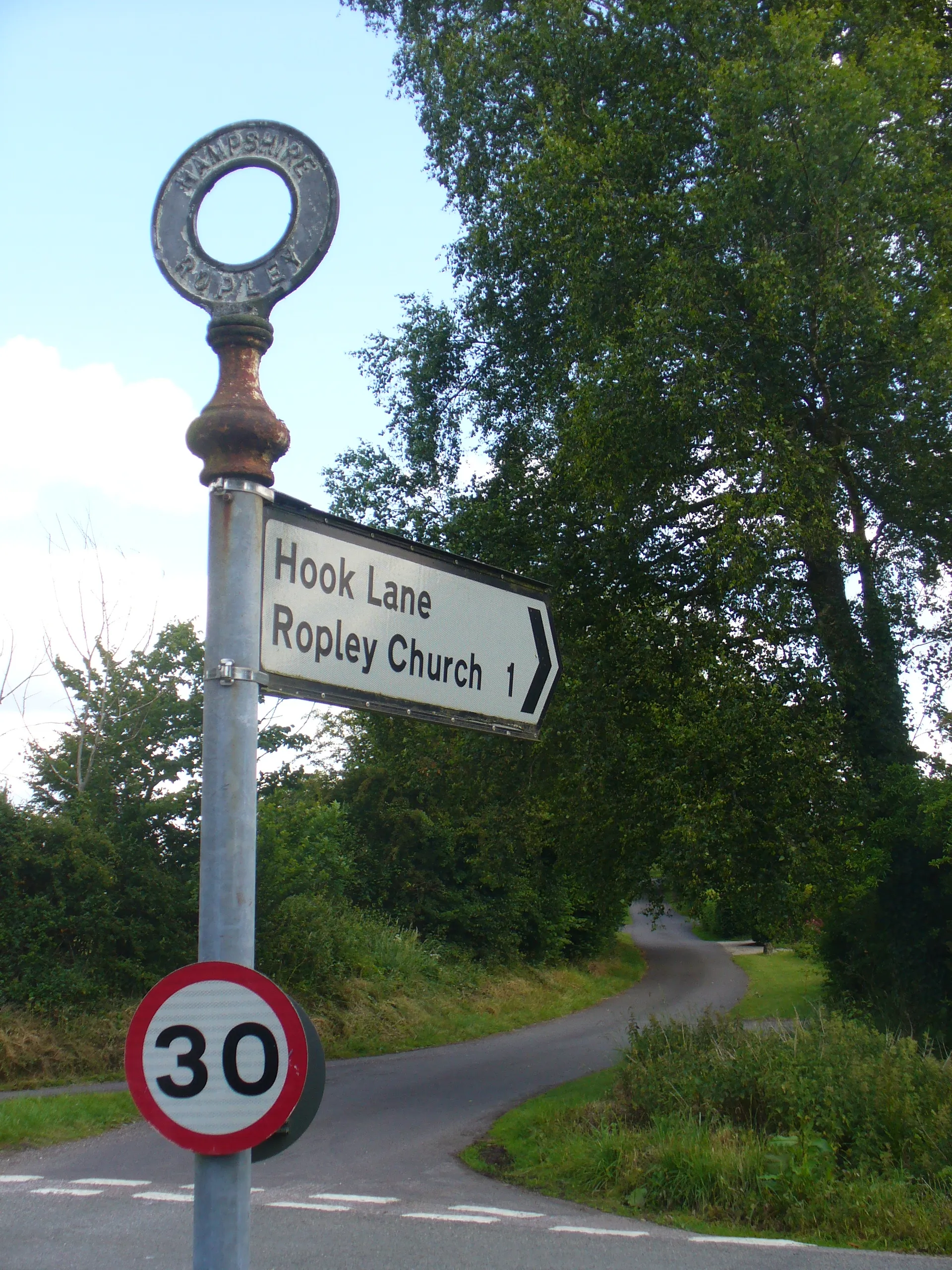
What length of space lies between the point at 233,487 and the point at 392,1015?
67.8 feet

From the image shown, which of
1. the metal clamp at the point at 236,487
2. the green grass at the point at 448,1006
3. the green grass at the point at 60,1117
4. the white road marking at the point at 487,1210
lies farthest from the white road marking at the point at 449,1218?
the green grass at the point at 448,1006

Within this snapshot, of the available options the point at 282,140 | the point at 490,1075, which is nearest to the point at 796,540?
the point at 282,140

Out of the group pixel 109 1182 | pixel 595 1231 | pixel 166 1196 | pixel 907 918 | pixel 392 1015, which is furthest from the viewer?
pixel 392 1015

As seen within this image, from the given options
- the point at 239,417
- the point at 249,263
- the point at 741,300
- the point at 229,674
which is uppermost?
the point at 741,300

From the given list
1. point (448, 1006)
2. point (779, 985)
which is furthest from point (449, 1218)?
point (779, 985)

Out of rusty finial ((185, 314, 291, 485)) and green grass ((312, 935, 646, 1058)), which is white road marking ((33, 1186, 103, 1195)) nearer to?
rusty finial ((185, 314, 291, 485))

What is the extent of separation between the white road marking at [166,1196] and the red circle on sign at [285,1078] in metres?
7.39

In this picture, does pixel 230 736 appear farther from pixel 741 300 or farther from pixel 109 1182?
pixel 741 300

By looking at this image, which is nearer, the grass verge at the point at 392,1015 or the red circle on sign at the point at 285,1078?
the red circle on sign at the point at 285,1078

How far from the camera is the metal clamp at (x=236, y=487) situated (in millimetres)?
2275

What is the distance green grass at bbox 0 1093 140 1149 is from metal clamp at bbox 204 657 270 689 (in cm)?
1069

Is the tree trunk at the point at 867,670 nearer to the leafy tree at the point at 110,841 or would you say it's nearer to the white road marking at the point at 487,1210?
the white road marking at the point at 487,1210

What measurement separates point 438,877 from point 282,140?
28.2 m

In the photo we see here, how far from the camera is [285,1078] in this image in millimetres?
2080
